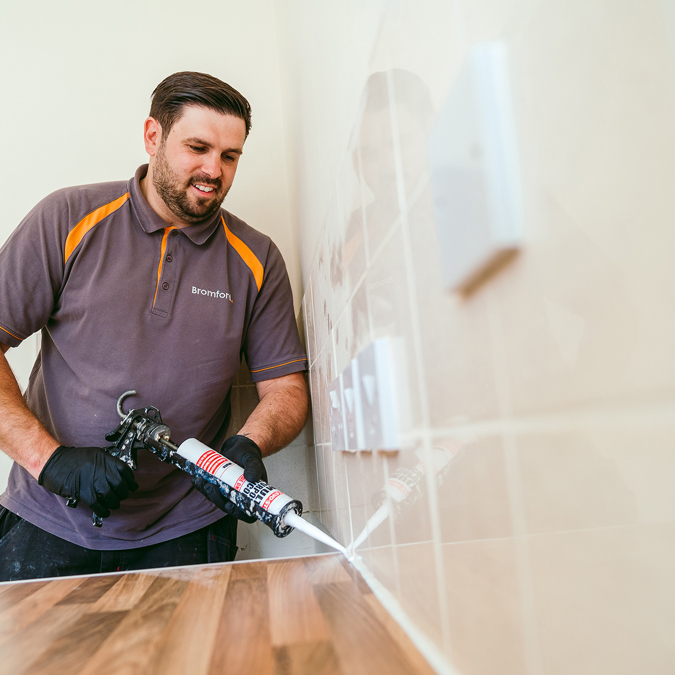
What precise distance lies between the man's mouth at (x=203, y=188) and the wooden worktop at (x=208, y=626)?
36.8 inches

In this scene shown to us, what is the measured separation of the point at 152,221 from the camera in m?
1.33

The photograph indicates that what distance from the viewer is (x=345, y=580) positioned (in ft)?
2.02

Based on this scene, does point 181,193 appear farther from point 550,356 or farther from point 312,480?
point 550,356

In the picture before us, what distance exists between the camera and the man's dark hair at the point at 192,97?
1.29m

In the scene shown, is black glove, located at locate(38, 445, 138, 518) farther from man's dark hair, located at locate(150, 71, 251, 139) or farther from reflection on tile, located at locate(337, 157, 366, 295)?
Result: man's dark hair, located at locate(150, 71, 251, 139)

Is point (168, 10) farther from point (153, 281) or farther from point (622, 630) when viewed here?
point (622, 630)

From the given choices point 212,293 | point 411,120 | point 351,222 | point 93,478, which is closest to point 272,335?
point 212,293

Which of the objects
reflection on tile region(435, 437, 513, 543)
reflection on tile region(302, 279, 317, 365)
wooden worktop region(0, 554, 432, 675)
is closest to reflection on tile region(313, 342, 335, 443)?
reflection on tile region(302, 279, 317, 365)

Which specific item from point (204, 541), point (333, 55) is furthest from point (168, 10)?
point (204, 541)

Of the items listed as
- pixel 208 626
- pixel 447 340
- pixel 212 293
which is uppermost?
pixel 212 293

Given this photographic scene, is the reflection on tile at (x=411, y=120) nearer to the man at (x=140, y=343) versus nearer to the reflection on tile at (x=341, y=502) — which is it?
the reflection on tile at (x=341, y=502)

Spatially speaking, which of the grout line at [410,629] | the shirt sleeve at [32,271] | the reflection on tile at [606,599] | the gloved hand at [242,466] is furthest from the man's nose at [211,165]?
the reflection on tile at [606,599]

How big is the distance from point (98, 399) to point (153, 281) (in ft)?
1.02

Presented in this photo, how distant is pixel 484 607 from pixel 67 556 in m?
1.19
